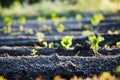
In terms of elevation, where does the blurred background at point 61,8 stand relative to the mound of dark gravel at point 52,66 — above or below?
below

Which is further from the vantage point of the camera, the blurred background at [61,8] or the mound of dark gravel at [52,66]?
the blurred background at [61,8]

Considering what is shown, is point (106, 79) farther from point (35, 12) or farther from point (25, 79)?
point (35, 12)

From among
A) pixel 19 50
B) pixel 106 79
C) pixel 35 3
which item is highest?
pixel 106 79

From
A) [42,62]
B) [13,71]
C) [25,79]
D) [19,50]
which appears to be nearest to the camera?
[25,79]

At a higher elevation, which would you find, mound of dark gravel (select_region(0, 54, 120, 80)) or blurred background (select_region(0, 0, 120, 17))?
mound of dark gravel (select_region(0, 54, 120, 80))

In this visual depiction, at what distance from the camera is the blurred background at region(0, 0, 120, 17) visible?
28953 mm

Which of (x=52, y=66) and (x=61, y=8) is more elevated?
(x=52, y=66)

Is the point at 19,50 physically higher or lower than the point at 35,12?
higher

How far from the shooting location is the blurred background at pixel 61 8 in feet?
95.0

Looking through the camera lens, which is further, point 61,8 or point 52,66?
point 61,8

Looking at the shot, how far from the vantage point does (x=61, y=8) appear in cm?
3045

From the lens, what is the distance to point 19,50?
7.83 metres

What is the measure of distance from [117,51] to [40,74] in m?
2.17

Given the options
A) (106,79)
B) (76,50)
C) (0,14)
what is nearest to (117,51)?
(76,50)
